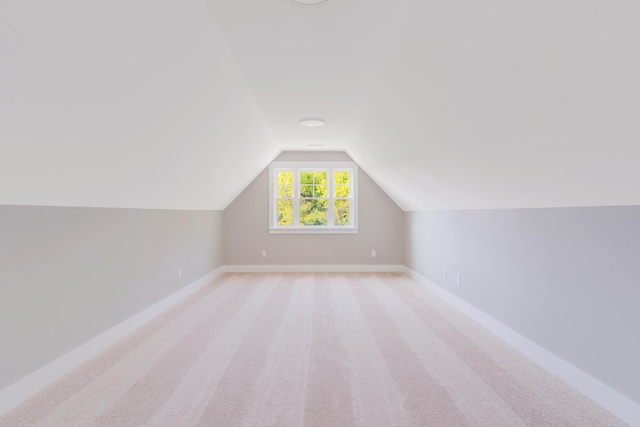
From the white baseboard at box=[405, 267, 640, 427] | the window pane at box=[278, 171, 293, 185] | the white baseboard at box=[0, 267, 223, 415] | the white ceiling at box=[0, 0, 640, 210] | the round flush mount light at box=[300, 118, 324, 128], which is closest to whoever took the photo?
the white ceiling at box=[0, 0, 640, 210]

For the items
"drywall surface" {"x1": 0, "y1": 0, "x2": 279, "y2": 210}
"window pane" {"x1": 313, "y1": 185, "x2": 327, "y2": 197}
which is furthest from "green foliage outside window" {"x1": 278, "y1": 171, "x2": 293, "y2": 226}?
"drywall surface" {"x1": 0, "y1": 0, "x2": 279, "y2": 210}

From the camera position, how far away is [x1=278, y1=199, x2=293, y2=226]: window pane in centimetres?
672

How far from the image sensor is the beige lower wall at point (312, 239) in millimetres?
6547

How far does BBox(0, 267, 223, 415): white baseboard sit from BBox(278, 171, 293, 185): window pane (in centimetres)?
332

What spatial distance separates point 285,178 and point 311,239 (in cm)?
130

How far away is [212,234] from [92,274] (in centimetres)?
314

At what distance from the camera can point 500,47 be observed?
5.20 ft

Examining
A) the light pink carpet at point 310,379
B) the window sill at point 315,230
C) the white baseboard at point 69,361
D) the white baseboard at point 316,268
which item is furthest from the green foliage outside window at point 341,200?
the white baseboard at point 69,361

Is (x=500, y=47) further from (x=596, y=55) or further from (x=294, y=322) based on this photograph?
(x=294, y=322)

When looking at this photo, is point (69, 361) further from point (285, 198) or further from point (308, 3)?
point (285, 198)

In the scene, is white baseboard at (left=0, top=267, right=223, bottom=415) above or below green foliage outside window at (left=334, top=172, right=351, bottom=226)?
below

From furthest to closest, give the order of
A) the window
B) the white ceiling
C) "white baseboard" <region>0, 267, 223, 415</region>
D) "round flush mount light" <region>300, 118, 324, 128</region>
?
the window → "round flush mount light" <region>300, 118, 324, 128</region> → "white baseboard" <region>0, 267, 223, 415</region> → the white ceiling

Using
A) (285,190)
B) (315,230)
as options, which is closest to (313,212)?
(315,230)

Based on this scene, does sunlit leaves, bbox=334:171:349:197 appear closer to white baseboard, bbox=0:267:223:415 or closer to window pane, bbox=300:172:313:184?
window pane, bbox=300:172:313:184
